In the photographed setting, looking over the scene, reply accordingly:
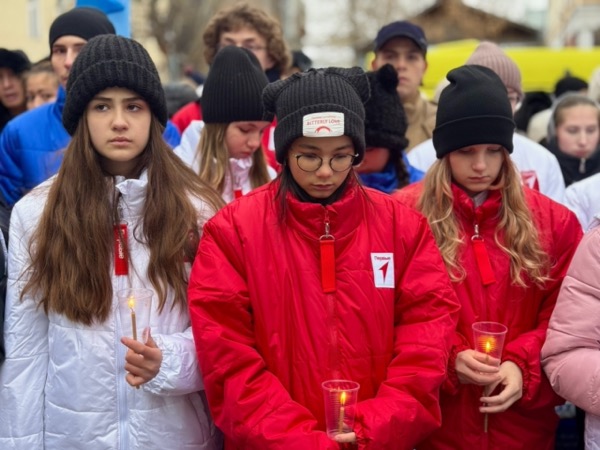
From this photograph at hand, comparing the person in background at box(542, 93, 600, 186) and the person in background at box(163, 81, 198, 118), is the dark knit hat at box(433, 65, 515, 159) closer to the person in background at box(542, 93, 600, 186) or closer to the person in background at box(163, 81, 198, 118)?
the person in background at box(542, 93, 600, 186)

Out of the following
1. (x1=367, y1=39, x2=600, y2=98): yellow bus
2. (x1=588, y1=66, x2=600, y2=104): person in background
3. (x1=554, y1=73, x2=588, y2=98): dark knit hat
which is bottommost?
(x1=588, y1=66, x2=600, y2=104): person in background

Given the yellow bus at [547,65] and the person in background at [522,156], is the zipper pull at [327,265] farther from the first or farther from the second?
the yellow bus at [547,65]

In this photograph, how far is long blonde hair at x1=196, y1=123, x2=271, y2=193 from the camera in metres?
4.55

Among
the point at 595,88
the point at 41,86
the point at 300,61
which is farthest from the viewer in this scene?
the point at 595,88

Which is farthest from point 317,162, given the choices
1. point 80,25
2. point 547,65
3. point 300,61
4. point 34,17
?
point 34,17

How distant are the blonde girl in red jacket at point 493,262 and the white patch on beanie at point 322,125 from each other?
762 mm

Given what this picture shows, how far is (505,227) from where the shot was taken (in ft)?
11.5

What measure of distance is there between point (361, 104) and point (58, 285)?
1414mm

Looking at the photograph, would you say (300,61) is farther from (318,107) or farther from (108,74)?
(318,107)

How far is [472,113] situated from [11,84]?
433 cm

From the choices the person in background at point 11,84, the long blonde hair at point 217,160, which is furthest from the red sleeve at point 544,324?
the person in background at point 11,84

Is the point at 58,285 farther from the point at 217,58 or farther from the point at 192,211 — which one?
the point at 217,58

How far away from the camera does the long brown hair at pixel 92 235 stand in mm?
3148

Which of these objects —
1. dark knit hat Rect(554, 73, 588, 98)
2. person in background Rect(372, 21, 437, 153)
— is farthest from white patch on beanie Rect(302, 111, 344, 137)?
dark knit hat Rect(554, 73, 588, 98)
